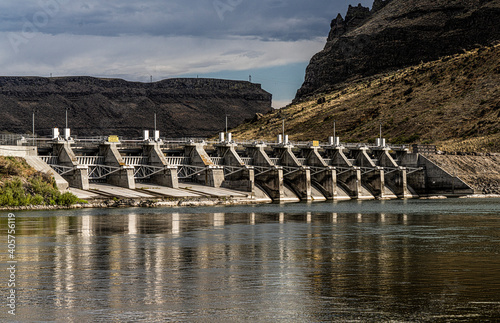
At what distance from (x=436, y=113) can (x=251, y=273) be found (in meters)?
152

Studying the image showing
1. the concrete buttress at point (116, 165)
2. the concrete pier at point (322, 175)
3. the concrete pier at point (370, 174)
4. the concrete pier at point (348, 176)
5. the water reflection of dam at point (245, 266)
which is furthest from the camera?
the concrete pier at point (370, 174)

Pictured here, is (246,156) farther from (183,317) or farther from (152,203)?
(183,317)

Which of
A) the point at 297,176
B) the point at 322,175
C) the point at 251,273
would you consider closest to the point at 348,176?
the point at 322,175

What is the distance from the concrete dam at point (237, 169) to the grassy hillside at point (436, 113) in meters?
28.6

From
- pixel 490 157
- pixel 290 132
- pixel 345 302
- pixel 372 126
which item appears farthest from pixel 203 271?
pixel 290 132

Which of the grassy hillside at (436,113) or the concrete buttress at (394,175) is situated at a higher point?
the grassy hillside at (436,113)

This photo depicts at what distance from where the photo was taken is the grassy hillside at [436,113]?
15775cm

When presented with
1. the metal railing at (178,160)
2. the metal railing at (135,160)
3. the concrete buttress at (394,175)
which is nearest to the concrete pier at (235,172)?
the metal railing at (178,160)

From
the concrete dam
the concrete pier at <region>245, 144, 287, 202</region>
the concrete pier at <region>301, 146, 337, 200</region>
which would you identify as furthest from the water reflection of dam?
the concrete pier at <region>301, 146, 337, 200</region>

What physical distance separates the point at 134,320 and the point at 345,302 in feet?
20.7

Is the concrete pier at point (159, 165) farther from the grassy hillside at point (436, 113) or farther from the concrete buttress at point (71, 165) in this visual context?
the grassy hillside at point (436, 113)

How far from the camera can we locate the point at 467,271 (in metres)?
28.1

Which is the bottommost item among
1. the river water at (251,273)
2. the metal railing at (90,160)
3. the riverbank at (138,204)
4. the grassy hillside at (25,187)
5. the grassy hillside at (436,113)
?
the river water at (251,273)

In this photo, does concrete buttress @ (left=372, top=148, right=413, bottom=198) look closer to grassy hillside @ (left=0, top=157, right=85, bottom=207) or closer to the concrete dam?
the concrete dam
